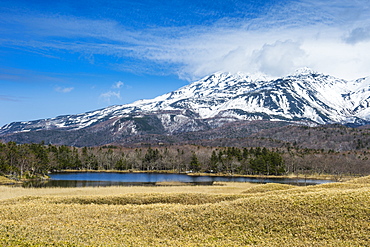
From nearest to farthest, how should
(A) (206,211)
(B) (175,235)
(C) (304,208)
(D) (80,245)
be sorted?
(D) (80,245) → (B) (175,235) → (C) (304,208) → (A) (206,211)

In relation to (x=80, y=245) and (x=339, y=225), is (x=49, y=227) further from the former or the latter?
(x=339, y=225)

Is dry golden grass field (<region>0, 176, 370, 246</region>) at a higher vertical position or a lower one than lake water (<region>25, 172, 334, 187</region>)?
higher

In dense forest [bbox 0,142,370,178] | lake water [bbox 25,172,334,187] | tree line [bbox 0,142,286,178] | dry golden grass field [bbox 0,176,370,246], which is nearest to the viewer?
dry golden grass field [bbox 0,176,370,246]

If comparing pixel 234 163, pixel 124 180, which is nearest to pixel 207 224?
pixel 124 180

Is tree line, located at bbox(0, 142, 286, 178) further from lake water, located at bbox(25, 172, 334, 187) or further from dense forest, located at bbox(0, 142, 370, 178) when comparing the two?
lake water, located at bbox(25, 172, 334, 187)

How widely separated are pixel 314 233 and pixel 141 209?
17.8 metres

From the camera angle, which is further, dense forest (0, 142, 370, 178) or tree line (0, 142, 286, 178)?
dense forest (0, 142, 370, 178)

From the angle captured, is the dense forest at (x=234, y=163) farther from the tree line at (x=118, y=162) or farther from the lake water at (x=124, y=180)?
the lake water at (x=124, y=180)

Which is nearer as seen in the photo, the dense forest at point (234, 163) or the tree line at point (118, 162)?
the tree line at point (118, 162)

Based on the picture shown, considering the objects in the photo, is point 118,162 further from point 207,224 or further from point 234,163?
point 207,224

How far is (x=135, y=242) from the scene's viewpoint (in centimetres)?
2503

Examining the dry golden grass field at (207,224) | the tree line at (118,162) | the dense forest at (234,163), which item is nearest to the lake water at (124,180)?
the tree line at (118,162)

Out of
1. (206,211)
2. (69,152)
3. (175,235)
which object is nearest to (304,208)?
(206,211)

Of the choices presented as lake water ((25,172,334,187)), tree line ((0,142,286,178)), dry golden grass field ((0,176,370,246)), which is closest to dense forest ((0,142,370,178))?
tree line ((0,142,286,178))
